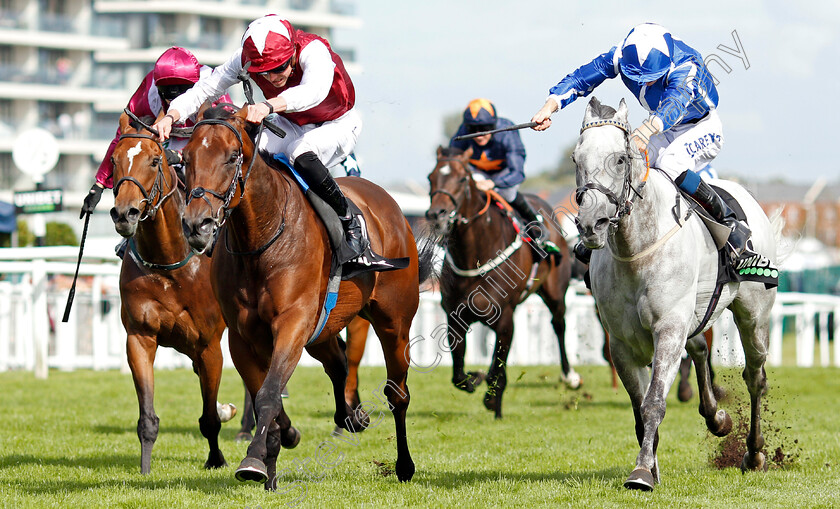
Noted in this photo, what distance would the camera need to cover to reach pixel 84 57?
54.1m

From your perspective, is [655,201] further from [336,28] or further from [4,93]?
[336,28]

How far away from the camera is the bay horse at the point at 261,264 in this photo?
14.9ft

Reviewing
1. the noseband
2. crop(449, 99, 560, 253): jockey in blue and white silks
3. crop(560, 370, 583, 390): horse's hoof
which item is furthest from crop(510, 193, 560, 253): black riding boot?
the noseband

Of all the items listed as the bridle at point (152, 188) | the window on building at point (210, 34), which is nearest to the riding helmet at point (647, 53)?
the bridle at point (152, 188)

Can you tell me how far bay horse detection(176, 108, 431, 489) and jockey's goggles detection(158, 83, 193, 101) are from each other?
1422 mm

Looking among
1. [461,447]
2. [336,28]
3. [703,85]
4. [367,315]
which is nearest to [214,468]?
[367,315]

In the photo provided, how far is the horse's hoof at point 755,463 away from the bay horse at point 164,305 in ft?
10.8

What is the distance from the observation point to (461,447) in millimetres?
7273

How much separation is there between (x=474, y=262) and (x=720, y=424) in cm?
362

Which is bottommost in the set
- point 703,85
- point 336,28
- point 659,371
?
point 659,371

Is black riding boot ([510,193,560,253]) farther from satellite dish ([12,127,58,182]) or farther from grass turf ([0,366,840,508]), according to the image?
satellite dish ([12,127,58,182])

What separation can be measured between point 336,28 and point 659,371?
55161 mm

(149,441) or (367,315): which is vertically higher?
(367,315)

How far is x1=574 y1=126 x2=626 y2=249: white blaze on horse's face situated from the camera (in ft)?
15.6
